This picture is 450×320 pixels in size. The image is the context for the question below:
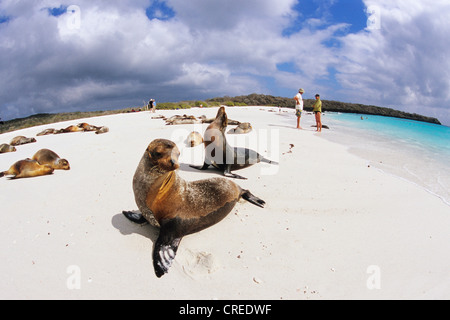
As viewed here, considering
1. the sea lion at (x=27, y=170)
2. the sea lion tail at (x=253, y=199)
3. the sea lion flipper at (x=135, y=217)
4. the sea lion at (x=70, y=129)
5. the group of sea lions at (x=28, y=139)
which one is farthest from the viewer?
the sea lion at (x=70, y=129)

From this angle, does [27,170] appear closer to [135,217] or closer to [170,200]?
[135,217]

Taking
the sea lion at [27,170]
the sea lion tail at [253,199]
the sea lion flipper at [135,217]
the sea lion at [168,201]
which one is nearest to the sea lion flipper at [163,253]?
the sea lion at [168,201]

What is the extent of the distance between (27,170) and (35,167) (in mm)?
144

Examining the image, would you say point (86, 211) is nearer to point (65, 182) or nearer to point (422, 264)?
point (65, 182)

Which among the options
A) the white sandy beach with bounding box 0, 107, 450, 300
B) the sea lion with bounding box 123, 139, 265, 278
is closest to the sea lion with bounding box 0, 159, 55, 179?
the white sandy beach with bounding box 0, 107, 450, 300

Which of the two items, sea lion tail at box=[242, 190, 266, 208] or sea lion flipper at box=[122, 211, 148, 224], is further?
sea lion tail at box=[242, 190, 266, 208]

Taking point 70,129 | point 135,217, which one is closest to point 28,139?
point 70,129

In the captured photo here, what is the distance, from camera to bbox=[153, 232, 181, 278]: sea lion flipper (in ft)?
7.96

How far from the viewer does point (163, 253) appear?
8.48 feet

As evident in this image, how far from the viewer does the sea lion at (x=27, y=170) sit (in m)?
5.02

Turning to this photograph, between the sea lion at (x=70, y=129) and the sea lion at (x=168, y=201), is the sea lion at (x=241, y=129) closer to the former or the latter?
the sea lion at (x=70, y=129)

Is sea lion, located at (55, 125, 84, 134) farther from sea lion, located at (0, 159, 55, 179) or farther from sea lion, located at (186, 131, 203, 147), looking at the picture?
sea lion, located at (0, 159, 55, 179)

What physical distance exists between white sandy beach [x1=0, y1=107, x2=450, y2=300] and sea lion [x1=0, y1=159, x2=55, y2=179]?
224 mm

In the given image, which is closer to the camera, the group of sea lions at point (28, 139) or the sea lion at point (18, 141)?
the group of sea lions at point (28, 139)
